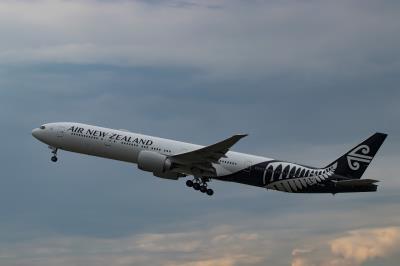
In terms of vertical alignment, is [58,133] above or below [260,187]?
above

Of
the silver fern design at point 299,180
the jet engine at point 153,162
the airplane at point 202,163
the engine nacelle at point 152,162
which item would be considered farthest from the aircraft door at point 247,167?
the engine nacelle at point 152,162

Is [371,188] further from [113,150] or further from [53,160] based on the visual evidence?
[53,160]

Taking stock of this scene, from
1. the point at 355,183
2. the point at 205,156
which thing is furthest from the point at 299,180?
the point at 205,156

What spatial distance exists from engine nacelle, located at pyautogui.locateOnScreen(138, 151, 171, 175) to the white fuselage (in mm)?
1409

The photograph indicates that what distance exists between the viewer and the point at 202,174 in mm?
68750

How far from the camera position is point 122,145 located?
221 ft

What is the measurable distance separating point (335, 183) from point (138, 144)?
19486 millimetres

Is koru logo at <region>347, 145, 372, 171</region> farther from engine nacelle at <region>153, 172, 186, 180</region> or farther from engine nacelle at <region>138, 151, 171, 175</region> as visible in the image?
engine nacelle at <region>138, 151, 171, 175</region>

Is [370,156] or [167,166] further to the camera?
[370,156]

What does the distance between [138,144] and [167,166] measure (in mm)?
3709

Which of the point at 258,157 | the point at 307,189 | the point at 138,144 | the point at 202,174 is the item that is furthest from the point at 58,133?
the point at 307,189

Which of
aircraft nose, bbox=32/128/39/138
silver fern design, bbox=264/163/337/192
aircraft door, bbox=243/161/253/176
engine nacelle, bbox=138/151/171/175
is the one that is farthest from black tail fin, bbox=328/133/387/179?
aircraft nose, bbox=32/128/39/138

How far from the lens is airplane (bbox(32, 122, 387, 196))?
66.5m

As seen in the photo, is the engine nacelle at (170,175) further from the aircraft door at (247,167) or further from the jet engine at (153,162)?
the aircraft door at (247,167)
